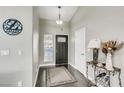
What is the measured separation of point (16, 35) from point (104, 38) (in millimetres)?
2348

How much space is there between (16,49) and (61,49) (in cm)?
461

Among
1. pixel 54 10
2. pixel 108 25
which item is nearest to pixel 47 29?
pixel 54 10

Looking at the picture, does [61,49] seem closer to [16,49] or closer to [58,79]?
[58,79]

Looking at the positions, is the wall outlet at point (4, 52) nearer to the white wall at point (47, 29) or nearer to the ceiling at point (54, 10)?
the ceiling at point (54, 10)

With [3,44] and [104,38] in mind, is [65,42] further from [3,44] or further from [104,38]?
[3,44]

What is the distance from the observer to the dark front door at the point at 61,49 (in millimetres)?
7039

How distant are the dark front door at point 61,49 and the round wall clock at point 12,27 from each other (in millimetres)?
4461

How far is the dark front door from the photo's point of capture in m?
7.04

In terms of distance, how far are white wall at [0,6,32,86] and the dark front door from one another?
436 centimetres

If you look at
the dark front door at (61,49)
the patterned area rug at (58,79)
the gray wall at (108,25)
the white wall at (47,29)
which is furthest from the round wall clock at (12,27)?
the dark front door at (61,49)

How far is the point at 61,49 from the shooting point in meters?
7.11
